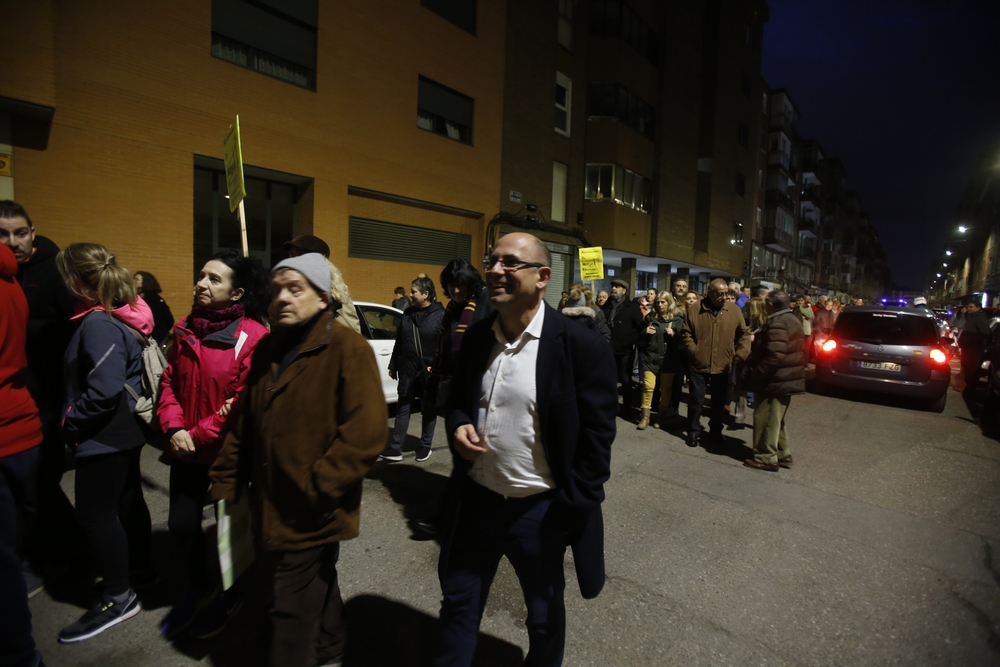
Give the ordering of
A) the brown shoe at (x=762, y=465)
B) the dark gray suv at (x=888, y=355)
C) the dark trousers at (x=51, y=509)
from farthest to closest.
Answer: the dark gray suv at (x=888, y=355) → the brown shoe at (x=762, y=465) → the dark trousers at (x=51, y=509)

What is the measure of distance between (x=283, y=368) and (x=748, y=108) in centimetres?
3778

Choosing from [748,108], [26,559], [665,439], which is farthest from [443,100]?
[748,108]

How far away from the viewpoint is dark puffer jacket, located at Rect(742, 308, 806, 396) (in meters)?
5.43

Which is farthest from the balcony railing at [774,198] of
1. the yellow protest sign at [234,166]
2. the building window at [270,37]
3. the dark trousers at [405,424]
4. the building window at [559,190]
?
the yellow protest sign at [234,166]

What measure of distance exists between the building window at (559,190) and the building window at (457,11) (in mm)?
5847

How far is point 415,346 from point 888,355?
835cm

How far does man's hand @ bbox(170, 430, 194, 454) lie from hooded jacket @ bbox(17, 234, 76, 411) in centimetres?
110

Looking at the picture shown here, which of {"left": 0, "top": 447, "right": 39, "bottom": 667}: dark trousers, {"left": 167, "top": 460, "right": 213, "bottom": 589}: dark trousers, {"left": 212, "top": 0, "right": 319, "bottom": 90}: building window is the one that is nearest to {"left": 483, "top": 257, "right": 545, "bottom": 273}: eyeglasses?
{"left": 167, "top": 460, "right": 213, "bottom": 589}: dark trousers

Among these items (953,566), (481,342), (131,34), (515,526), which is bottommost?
(953,566)

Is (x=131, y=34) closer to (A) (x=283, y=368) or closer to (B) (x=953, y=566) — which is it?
(A) (x=283, y=368)

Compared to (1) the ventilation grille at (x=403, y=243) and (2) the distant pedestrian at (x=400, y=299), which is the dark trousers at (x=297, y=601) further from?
(1) the ventilation grille at (x=403, y=243)

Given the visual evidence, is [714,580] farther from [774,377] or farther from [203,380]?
[203,380]

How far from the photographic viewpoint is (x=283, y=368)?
7.04ft

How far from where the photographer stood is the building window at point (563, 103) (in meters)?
20.2
